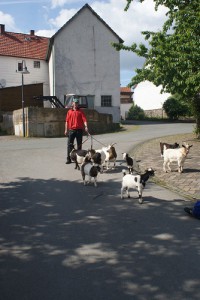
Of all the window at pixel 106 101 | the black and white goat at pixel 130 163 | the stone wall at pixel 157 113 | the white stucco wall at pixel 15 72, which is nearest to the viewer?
the black and white goat at pixel 130 163

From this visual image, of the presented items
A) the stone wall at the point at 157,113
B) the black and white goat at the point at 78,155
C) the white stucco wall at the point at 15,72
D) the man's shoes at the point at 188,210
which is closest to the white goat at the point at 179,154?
the black and white goat at the point at 78,155

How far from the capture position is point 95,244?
543 centimetres

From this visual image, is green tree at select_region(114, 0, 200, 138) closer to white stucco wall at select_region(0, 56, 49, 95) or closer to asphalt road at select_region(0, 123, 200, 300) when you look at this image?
asphalt road at select_region(0, 123, 200, 300)

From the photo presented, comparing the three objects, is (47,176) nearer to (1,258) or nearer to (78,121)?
(78,121)

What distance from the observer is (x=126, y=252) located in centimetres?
512

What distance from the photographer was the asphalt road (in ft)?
13.5

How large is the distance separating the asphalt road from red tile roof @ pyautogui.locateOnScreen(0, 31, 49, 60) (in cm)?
3790

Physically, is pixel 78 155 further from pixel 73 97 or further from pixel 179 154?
pixel 73 97

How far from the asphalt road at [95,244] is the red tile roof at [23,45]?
37903 mm

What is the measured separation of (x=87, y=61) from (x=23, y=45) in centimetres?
1217

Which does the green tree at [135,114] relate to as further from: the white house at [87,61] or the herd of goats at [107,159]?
the herd of goats at [107,159]

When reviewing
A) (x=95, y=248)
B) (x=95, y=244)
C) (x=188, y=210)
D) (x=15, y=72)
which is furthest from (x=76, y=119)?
(x=15, y=72)

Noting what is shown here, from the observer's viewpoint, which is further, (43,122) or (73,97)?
(73,97)

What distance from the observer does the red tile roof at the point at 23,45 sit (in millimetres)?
44594
